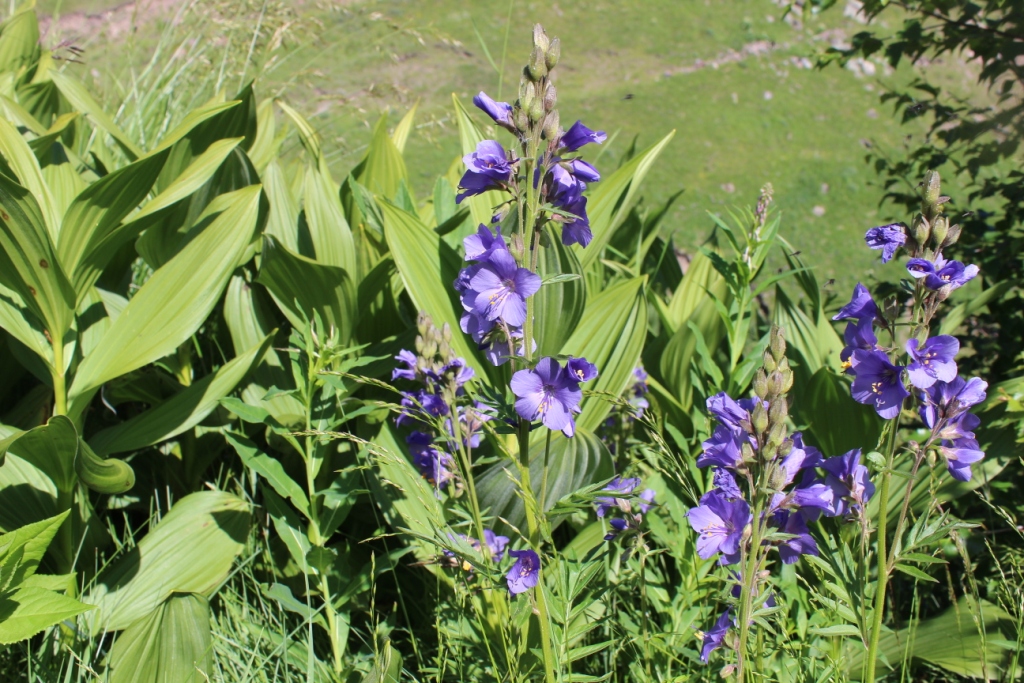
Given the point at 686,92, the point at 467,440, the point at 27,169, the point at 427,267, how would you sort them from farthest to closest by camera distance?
the point at 686,92 → the point at 427,267 → the point at 27,169 → the point at 467,440

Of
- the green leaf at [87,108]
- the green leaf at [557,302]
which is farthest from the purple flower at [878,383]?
the green leaf at [87,108]

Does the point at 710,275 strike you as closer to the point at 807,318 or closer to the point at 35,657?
the point at 807,318

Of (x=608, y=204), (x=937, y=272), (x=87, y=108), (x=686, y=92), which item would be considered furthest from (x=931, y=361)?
(x=686, y=92)

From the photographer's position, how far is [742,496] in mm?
1181

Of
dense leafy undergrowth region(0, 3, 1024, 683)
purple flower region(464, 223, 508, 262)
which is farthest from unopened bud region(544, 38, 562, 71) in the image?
purple flower region(464, 223, 508, 262)

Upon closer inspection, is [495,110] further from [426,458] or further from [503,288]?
[426,458]

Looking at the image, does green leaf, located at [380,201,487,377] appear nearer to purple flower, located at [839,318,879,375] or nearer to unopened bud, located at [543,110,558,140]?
unopened bud, located at [543,110,558,140]

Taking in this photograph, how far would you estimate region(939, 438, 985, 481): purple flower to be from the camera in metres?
1.31

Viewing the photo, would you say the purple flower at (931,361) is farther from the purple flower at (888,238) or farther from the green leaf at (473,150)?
the green leaf at (473,150)

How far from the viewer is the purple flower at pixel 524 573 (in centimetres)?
132

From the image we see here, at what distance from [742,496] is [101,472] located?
52.2 inches

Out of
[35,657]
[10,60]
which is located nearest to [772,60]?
[10,60]

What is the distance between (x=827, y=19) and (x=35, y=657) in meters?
8.70

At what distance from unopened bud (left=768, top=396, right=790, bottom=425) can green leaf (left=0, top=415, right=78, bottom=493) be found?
53.2 inches
